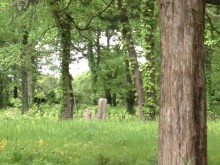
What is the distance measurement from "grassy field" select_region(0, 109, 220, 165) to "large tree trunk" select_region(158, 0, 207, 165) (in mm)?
1936

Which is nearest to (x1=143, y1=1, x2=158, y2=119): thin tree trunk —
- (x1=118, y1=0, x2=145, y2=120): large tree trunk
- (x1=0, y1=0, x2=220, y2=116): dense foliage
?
(x1=0, y1=0, x2=220, y2=116): dense foliage

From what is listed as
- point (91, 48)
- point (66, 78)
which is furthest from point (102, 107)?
point (91, 48)

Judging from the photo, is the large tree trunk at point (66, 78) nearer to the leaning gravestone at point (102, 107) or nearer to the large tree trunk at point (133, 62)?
the leaning gravestone at point (102, 107)

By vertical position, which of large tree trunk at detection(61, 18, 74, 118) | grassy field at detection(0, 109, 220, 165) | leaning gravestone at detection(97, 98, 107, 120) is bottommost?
grassy field at detection(0, 109, 220, 165)

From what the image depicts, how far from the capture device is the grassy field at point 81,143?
26.4 ft

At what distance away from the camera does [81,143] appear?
10.1 m

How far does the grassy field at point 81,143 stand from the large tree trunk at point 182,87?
194 centimetres

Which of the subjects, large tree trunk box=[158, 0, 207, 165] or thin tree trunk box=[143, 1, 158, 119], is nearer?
large tree trunk box=[158, 0, 207, 165]

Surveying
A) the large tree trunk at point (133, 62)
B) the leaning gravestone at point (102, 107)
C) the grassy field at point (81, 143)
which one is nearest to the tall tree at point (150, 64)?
the large tree trunk at point (133, 62)

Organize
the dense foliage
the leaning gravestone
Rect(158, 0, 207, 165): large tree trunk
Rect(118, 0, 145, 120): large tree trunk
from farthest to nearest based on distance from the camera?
Rect(118, 0, 145, 120): large tree trunk
the leaning gravestone
the dense foliage
Rect(158, 0, 207, 165): large tree trunk

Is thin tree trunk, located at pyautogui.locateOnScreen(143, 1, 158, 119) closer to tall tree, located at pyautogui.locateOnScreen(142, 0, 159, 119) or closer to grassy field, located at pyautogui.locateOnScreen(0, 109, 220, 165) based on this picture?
tall tree, located at pyautogui.locateOnScreen(142, 0, 159, 119)

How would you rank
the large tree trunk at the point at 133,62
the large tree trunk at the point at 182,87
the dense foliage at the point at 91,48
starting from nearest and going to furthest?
the large tree trunk at the point at 182,87
the dense foliage at the point at 91,48
the large tree trunk at the point at 133,62

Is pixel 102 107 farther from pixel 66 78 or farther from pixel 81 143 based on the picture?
pixel 81 143

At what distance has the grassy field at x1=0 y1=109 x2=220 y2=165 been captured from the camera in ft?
26.4
